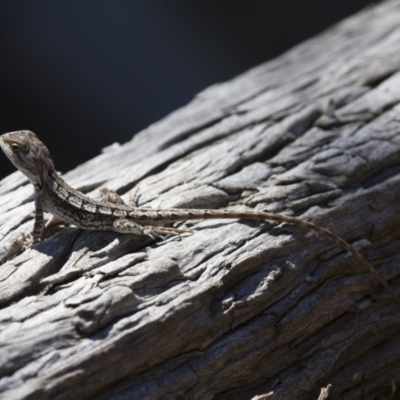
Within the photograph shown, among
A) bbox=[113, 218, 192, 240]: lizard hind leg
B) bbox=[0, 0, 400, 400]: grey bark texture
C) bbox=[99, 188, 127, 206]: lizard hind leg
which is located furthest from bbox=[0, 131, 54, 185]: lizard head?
bbox=[113, 218, 192, 240]: lizard hind leg

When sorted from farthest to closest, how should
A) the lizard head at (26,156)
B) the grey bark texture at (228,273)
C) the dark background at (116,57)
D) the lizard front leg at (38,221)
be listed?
the dark background at (116,57) → the lizard head at (26,156) → the lizard front leg at (38,221) → the grey bark texture at (228,273)

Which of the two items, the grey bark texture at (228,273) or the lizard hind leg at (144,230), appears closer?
the grey bark texture at (228,273)

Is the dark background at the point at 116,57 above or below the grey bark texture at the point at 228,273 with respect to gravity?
above

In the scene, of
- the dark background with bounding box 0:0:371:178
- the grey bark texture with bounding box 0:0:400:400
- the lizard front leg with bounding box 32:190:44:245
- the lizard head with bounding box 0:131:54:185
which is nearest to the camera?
the grey bark texture with bounding box 0:0:400:400

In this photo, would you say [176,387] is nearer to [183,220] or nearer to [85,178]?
[183,220]

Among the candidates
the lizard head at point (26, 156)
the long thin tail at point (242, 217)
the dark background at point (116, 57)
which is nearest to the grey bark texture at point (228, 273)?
the long thin tail at point (242, 217)

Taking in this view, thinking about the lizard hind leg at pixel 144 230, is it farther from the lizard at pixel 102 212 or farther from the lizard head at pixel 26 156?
the lizard head at pixel 26 156

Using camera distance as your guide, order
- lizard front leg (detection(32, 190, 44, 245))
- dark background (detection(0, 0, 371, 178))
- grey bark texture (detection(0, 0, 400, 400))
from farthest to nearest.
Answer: dark background (detection(0, 0, 371, 178)), lizard front leg (detection(32, 190, 44, 245)), grey bark texture (detection(0, 0, 400, 400))

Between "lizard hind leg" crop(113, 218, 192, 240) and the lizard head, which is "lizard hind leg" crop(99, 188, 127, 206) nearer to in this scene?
"lizard hind leg" crop(113, 218, 192, 240)

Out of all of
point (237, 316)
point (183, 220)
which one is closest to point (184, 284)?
point (237, 316)
